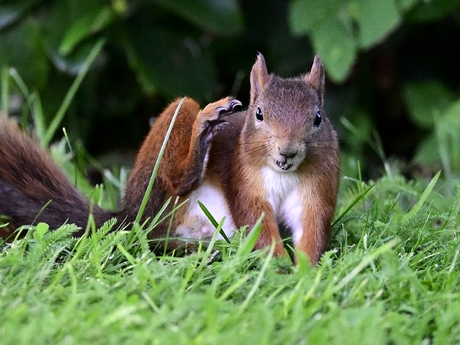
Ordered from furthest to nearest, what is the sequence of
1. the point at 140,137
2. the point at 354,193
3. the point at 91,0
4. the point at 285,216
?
1. the point at 140,137
2. the point at 91,0
3. the point at 354,193
4. the point at 285,216

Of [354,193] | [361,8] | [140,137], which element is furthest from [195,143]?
[140,137]

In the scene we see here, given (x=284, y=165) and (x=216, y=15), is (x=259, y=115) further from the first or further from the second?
(x=216, y=15)

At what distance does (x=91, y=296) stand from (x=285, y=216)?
0.85 meters

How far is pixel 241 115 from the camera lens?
2.62 m

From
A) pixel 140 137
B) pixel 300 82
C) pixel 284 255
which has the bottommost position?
pixel 140 137

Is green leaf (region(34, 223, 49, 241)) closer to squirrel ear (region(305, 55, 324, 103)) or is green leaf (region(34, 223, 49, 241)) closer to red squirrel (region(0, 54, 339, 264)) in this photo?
red squirrel (region(0, 54, 339, 264))

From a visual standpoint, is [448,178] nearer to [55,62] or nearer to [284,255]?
[284,255]

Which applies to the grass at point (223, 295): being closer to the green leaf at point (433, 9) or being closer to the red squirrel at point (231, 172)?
the red squirrel at point (231, 172)

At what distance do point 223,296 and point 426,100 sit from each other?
2.82 m

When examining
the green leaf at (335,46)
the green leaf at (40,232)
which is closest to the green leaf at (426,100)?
the green leaf at (335,46)

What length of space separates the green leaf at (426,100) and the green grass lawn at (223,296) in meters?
1.94

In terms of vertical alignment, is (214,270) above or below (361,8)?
below

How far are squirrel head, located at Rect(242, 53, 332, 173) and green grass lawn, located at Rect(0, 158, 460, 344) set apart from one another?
31 centimetres

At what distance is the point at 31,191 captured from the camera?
2.39 m
